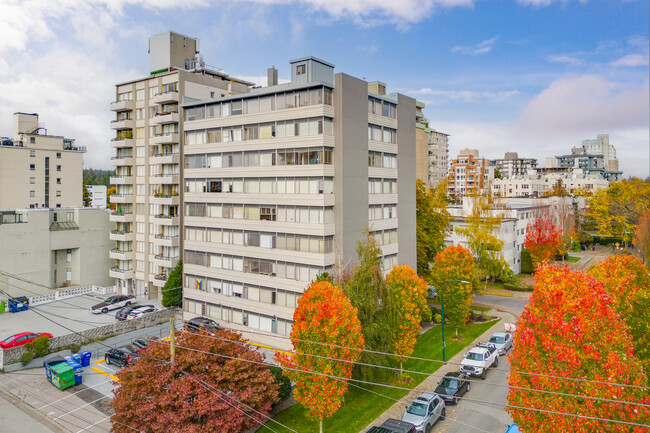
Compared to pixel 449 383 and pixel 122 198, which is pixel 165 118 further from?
pixel 449 383

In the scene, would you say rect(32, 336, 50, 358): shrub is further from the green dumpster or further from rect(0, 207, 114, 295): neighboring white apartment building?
rect(0, 207, 114, 295): neighboring white apartment building

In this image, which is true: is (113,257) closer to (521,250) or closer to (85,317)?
(85,317)

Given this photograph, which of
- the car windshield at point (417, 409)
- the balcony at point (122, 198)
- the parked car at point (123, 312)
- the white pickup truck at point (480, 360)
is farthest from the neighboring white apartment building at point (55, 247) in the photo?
the white pickup truck at point (480, 360)

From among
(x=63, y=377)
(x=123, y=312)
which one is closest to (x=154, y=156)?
(x=123, y=312)

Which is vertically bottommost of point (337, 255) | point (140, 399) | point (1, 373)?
point (1, 373)

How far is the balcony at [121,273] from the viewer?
5234 cm

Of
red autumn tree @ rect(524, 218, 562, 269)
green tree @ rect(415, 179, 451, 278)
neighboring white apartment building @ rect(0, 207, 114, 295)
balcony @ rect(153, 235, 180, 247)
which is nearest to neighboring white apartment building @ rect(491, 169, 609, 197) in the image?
red autumn tree @ rect(524, 218, 562, 269)

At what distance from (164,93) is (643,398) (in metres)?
48.3

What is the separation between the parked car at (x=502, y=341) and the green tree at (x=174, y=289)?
31104 mm

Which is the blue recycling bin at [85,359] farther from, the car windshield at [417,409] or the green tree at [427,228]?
the green tree at [427,228]

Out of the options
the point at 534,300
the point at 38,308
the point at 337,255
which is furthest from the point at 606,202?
the point at 38,308

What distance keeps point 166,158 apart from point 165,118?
449 cm

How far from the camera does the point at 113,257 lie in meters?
53.7

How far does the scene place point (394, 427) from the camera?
853 inches
